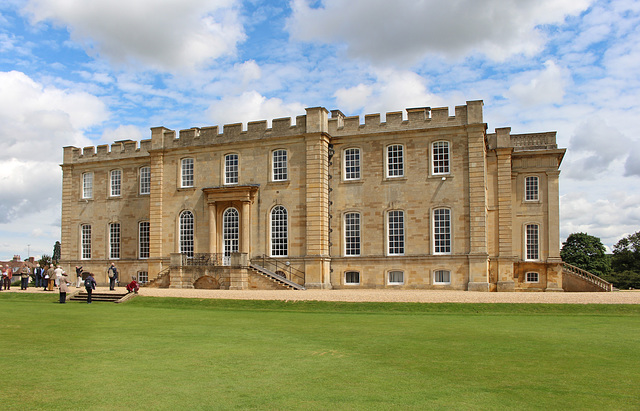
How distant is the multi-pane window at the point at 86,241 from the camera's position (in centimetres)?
4291

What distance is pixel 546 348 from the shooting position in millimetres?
11445

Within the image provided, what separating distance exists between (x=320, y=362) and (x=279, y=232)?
26080mm

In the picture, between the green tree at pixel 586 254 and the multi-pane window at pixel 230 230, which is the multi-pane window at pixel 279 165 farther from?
the green tree at pixel 586 254

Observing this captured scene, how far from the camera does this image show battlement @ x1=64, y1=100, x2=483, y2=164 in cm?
3347

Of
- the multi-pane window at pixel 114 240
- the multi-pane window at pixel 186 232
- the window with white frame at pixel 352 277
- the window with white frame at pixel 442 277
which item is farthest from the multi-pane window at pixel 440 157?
the multi-pane window at pixel 114 240

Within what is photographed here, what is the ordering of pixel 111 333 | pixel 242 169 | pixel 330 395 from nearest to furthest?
pixel 330 395 < pixel 111 333 < pixel 242 169

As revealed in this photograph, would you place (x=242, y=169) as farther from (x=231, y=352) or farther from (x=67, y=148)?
(x=231, y=352)

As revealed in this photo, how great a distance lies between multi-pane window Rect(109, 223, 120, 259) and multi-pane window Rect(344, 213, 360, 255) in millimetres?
17120

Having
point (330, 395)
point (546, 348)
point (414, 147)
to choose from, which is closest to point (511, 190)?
point (414, 147)

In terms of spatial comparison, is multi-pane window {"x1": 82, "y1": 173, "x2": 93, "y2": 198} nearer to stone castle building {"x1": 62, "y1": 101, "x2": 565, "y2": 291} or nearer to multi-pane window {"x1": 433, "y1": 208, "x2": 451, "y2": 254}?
stone castle building {"x1": 62, "y1": 101, "x2": 565, "y2": 291}

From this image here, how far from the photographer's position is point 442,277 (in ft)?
109

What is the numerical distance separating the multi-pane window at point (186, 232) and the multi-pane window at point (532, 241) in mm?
21748

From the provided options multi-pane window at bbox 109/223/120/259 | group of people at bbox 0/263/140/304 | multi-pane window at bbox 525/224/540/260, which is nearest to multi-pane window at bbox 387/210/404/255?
multi-pane window at bbox 525/224/540/260

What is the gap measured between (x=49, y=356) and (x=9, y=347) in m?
1.69
